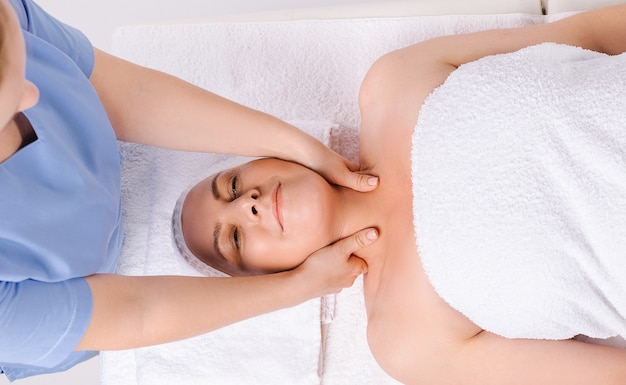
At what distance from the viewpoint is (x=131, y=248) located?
1450 mm

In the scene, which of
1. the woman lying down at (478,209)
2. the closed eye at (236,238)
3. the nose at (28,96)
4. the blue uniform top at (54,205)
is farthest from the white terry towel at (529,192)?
the nose at (28,96)

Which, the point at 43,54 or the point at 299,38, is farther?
the point at 299,38

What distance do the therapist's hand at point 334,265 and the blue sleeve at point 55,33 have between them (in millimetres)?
556

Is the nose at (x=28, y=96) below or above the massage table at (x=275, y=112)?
above

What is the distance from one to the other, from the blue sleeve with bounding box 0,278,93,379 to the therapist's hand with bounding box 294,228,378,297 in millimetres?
438

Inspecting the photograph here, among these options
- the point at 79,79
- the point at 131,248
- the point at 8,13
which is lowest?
→ the point at 131,248

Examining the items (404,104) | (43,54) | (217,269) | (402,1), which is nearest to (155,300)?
(217,269)

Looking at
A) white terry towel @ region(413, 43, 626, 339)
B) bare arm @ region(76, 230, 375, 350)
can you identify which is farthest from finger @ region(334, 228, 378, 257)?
white terry towel @ region(413, 43, 626, 339)

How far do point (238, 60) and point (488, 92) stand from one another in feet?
2.18

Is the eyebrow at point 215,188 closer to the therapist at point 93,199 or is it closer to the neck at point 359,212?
the therapist at point 93,199

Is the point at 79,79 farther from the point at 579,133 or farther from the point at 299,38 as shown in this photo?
the point at 579,133

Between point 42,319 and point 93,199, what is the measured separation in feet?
0.83

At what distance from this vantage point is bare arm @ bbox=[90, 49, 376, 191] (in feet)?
3.95

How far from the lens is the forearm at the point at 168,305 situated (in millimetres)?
1016
